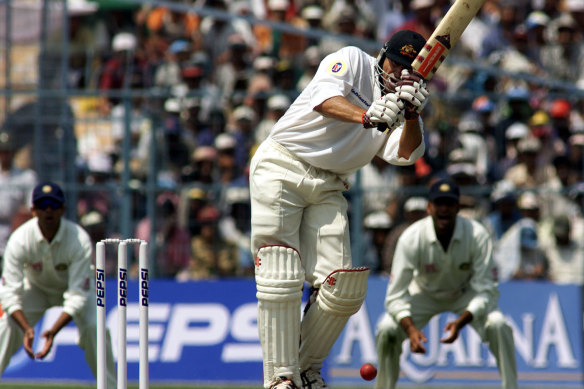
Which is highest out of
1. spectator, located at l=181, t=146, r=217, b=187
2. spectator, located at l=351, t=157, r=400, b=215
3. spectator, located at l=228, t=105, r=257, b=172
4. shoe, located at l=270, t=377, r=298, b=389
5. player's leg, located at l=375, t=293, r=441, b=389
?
spectator, located at l=228, t=105, r=257, b=172

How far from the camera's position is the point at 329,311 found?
5754 mm

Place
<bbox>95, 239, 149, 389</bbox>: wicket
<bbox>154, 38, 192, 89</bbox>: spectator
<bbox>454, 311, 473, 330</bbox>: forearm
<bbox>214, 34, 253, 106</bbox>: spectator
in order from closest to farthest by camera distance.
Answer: <bbox>95, 239, 149, 389</bbox>: wicket, <bbox>454, 311, 473, 330</bbox>: forearm, <bbox>214, 34, 253, 106</bbox>: spectator, <bbox>154, 38, 192, 89</bbox>: spectator

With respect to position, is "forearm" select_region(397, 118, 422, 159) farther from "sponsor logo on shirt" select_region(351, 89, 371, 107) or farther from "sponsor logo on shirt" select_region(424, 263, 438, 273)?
"sponsor logo on shirt" select_region(424, 263, 438, 273)

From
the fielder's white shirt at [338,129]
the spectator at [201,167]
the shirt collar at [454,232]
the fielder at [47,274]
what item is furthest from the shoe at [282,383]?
the spectator at [201,167]

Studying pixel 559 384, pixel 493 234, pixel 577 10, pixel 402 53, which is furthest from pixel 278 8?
pixel 402 53

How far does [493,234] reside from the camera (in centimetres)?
998

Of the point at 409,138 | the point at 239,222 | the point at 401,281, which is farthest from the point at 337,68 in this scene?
the point at 239,222

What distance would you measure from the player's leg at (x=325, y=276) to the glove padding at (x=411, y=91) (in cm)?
86

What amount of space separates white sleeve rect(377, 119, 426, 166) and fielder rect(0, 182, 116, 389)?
103 inches

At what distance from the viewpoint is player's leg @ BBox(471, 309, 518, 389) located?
7.32 meters

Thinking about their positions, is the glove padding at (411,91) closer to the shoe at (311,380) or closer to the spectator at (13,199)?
the shoe at (311,380)

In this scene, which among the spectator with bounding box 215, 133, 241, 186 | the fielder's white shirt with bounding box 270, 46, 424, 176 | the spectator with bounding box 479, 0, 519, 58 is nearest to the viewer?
the fielder's white shirt with bounding box 270, 46, 424, 176

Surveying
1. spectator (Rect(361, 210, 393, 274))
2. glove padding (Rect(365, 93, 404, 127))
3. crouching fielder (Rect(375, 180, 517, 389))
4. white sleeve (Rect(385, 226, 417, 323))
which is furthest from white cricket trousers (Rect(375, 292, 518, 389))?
glove padding (Rect(365, 93, 404, 127))

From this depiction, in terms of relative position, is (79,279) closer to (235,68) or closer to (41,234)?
(41,234)
